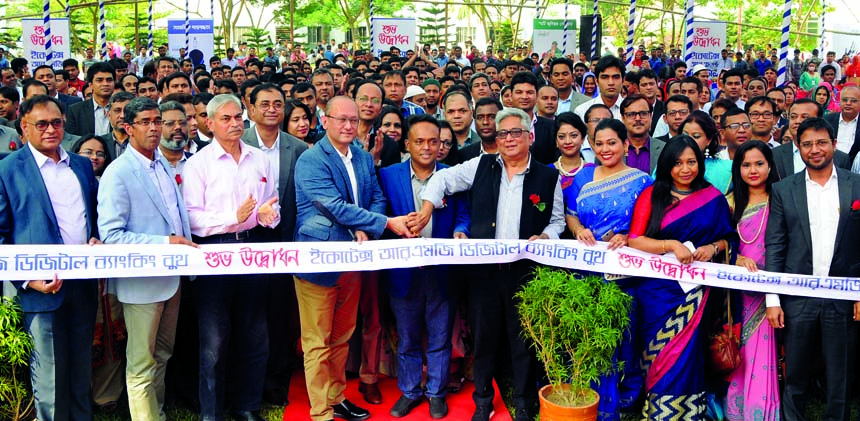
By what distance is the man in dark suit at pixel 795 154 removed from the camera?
20.2 feet

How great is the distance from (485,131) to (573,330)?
2.08 meters

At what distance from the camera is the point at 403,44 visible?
19.2 meters

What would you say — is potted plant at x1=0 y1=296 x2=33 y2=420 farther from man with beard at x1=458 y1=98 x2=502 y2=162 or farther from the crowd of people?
man with beard at x1=458 y1=98 x2=502 y2=162

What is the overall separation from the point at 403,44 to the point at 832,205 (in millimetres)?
15263

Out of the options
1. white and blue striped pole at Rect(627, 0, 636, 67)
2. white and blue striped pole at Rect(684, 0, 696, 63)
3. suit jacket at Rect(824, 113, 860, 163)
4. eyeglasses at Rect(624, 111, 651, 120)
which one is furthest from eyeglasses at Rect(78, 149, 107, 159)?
white and blue striped pole at Rect(627, 0, 636, 67)

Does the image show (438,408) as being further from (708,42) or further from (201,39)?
(201,39)

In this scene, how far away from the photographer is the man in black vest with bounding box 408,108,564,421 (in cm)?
513

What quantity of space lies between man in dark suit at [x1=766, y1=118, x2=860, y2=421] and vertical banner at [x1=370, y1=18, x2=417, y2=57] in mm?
14845

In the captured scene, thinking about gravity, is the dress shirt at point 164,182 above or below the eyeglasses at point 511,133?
below

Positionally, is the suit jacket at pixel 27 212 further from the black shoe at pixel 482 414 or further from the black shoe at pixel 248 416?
the black shoe at pixel 482 414

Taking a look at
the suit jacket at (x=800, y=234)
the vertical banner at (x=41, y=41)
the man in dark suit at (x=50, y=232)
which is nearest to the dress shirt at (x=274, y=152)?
the man in dark suit at (x=50, y=232)

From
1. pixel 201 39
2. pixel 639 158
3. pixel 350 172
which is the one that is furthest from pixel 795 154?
pixel 201 39

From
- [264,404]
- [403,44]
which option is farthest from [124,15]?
[264,404]

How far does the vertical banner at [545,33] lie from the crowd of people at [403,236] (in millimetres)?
18626
